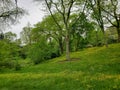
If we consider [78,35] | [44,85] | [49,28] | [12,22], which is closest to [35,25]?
[49,28]

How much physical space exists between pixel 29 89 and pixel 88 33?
41.9 metres

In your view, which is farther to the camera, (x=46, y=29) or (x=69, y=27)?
(x=46, y=29)

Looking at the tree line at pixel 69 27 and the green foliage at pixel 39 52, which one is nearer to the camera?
the tree line at pixel 69 27

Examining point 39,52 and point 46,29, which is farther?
point 46,29

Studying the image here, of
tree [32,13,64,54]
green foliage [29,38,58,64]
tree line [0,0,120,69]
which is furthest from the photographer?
tree [32,13,64,54]

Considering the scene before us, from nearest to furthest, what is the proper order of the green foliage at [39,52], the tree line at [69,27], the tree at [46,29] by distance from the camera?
the tree line at [69,27], the green foliage at [39,52], the tree at [46,29]

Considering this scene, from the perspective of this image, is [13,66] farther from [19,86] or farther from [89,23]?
[89,23]

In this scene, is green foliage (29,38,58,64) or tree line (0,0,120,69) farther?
green foliage (29,38,58,64)

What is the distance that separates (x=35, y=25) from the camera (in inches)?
2156

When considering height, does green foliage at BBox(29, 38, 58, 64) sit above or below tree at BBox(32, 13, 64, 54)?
below

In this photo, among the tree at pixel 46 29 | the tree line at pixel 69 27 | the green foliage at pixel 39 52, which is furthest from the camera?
the tree at pixel 46 29

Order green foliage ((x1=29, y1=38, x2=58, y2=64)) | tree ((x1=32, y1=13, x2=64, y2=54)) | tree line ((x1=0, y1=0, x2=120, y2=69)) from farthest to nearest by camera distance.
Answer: tree ((x1=32, y1=13, x2=64, y2=54)) → green foliage ((x1=29, y1=38, x2=58, y2=64)) → tree line ((x1=0, y1=0, x2=120, y2=69))

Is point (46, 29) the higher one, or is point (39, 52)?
point (46, 29)

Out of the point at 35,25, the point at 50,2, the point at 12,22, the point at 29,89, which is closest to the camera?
the point at 29,89
